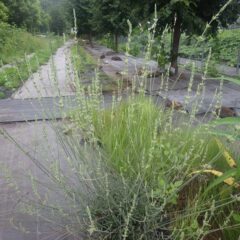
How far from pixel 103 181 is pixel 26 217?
937 millimetres

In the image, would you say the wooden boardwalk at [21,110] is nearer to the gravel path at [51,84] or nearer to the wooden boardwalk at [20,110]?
the wooden boardwalk at [20,110]

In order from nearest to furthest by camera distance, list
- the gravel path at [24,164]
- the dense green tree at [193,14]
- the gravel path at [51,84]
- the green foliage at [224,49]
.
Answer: the gravel path at [51,84] < the gravel path at [24,164] < the dense green tree at [193,14] < the green foliage at [224,49]

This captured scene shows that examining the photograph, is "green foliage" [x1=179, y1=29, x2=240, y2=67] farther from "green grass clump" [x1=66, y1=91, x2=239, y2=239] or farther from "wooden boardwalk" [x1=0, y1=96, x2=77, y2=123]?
"green grass clump" [x1=66, y1=91, x2=239, y2=239]

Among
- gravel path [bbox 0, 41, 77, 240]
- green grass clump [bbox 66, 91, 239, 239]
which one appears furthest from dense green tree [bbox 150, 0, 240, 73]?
green grass clump [bbox 66, 91, 239, 239]

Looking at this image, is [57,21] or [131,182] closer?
[131,182]

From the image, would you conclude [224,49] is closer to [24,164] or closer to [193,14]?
[193,14]

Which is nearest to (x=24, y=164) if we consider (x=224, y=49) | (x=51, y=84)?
(x=51, y=84)

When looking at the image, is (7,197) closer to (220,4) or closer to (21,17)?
(220,4)

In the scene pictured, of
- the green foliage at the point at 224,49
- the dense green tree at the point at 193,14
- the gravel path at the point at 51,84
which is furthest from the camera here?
the green foliage at the point at 224,49

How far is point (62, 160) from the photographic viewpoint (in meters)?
3.87

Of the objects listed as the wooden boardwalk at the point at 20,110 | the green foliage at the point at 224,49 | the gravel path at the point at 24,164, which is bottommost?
the green foliage at the point at 224,49

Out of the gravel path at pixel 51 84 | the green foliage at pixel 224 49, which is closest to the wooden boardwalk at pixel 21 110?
the gravel path at pixel 51 84

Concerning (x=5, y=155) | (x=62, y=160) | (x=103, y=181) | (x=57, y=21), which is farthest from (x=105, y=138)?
(x=57, y=21)

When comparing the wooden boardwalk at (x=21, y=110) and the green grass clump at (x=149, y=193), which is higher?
the green grass clump at (x=149, y=193)
